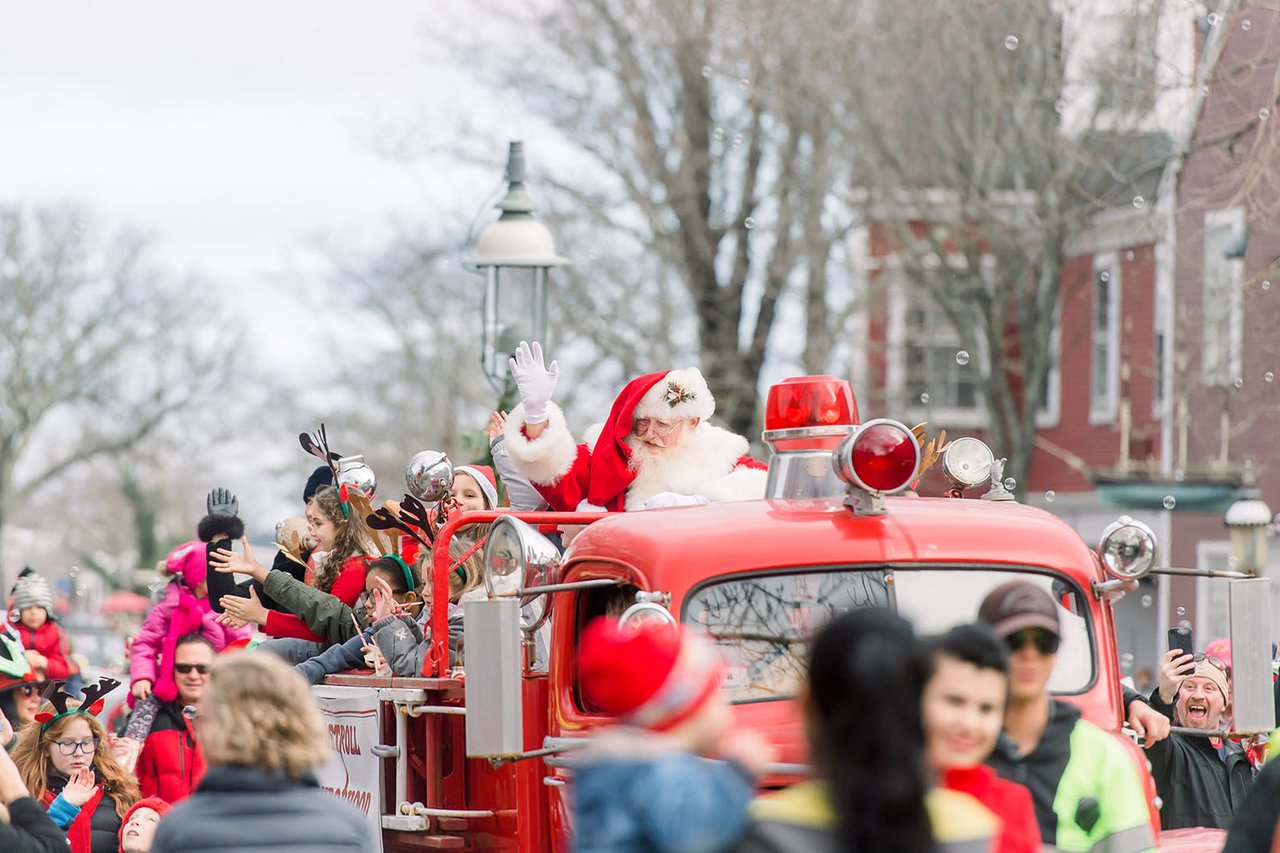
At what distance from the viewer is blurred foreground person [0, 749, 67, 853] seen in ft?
17.0

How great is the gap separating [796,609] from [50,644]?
27.7 ft

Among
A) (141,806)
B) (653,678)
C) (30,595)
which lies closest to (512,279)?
(30,595)

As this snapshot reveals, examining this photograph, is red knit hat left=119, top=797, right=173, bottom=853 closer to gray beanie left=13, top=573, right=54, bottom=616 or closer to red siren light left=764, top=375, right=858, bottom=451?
red siren light left=764, top=375, right=858, bottom=451

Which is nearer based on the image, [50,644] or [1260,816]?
[1260,816]

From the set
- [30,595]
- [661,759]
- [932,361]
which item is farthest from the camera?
[932,361]

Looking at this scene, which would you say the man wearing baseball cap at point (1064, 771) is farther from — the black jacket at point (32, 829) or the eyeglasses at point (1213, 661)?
the eyeglasses at point (1213, 661)

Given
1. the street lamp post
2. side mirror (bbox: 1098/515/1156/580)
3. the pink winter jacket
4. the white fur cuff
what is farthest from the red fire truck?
the street lamp post

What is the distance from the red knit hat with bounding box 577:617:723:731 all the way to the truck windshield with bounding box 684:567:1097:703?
7.92 ft

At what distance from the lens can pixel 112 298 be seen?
51844 mm

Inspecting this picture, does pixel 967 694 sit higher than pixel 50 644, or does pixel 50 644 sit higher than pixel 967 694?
pixel 967 694

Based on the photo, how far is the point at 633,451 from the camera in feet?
26.3

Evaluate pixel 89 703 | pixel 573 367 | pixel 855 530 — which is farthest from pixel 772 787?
pixel 573 367

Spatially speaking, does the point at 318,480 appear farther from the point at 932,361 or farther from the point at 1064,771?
the point at 932,361

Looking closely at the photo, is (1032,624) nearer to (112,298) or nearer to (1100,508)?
(1100,508)
